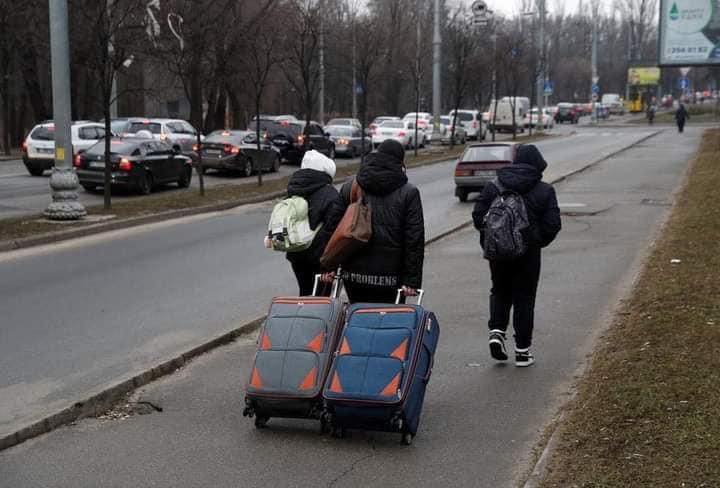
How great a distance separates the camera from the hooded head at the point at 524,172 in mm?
6977

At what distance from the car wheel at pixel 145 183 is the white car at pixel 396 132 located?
64.9 ft

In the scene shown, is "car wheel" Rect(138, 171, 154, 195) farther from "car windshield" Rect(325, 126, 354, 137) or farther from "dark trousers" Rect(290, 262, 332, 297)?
"dark trousers" Rect(290, 262, 332, 297)

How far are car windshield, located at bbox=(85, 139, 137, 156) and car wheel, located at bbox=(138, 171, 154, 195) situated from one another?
70cm

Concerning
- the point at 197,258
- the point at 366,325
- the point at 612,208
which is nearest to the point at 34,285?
the point at 197,258

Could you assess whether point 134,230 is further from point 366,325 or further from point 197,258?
point 366,325

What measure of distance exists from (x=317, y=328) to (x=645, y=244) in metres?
9.87

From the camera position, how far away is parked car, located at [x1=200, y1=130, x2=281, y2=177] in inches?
1180

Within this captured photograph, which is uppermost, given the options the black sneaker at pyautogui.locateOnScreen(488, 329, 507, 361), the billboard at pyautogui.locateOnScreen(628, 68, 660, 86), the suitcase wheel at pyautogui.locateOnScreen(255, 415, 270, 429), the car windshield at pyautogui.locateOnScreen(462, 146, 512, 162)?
the billboard at pyautogui.locateOnScreen(628, 68, 660, 86)

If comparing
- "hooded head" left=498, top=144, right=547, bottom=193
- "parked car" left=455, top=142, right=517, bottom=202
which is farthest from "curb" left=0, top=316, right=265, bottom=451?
"parked car" left=455, top=142, right=517, bottom=202

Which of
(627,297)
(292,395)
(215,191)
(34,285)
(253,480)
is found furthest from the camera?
(215,191)

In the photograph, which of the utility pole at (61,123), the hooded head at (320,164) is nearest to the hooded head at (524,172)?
the hooded head at (320,164)

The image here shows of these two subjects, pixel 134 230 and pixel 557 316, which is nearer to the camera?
pixel 557 316

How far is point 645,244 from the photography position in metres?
14.4

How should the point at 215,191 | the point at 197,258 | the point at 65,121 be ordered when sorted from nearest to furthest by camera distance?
the point at 197,258, the point at 65,121, the point at 215,191
